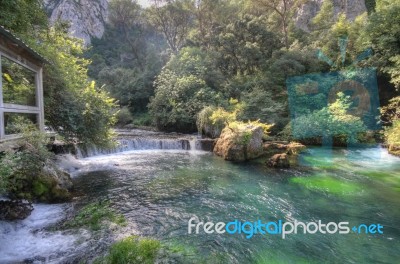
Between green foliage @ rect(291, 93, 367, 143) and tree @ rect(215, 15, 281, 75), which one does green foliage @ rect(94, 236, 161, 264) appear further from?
tree @ rect(215, 15, 281, 75)

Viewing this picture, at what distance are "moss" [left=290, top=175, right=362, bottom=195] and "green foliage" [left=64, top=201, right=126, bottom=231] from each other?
6020mm

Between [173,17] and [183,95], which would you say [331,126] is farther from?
[173,17]

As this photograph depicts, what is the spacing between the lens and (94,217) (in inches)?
227

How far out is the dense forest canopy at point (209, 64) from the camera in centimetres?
1050

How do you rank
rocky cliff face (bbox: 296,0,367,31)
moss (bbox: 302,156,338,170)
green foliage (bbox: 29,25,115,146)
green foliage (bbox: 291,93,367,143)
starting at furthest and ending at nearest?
rocky cliff face (bbox: 296,0,367,31), green foliage (bbox: 291,93,367,143), moss (bbox: 302,156,338,170), green foliage (bbox: 29,25,115,146)

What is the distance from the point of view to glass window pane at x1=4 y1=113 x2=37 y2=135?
6.48m

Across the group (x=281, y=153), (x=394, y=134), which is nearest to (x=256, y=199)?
(x=281, y=153)

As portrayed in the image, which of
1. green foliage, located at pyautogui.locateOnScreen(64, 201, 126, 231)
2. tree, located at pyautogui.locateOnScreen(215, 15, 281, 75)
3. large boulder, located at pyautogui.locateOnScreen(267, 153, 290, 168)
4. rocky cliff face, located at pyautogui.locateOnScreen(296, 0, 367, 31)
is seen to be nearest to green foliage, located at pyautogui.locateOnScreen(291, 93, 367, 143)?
large boulder, located at pyautogui.locateOnScreen(267, 153, 290, 168)

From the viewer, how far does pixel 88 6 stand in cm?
4869

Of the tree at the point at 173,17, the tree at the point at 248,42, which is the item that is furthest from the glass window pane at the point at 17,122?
the tree at the point at 173,17

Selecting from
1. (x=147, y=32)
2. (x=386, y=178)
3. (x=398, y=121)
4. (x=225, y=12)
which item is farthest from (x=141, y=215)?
(x=147, y=32)

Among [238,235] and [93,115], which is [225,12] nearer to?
[93,115]

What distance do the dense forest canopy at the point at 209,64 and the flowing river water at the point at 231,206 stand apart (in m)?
3.21

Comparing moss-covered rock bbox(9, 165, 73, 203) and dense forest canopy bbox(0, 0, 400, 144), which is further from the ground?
dense forest canopy bbox(0, 0, 400, 144)
